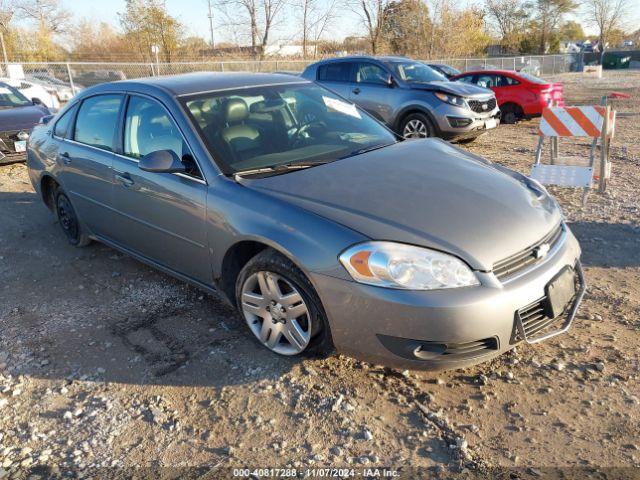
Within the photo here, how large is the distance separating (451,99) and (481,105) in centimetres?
79

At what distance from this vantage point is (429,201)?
2.89 m

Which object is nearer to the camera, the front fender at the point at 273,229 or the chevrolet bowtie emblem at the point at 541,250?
the front fender at the point at 273,229

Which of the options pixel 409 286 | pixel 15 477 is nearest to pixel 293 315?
pixel 409 286

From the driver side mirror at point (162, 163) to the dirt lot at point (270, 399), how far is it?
110cm

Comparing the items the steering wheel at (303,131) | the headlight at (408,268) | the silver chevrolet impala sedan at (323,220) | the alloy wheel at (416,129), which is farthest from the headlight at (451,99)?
the headlight at (408,268)

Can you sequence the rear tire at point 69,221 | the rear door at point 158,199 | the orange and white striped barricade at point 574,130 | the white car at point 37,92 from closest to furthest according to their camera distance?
the rear door at point 158,199
the rear tire at point 69,221
the orange and white striped barricade at point 574,130
the white car at point 37,92

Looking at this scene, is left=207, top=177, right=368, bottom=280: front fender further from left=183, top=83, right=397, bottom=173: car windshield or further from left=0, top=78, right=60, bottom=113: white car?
left=0, top=78, right=60, bottom=113: white car

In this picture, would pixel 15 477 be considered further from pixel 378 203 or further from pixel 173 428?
pixel 378 203

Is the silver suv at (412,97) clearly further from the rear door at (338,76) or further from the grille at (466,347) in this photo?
the grille at (466,347)

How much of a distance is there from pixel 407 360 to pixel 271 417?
0.76 metres

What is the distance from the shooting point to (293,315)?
2.95 m

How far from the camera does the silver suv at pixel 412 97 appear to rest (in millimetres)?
9281

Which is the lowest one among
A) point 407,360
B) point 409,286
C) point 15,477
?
point 15,477

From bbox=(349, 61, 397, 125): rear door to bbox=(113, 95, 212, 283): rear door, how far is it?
6592mm
